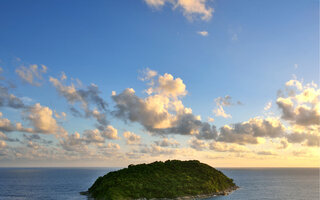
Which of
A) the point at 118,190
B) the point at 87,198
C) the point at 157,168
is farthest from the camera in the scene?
the point at 157,168

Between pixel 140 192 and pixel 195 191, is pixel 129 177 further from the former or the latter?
pixel 195 191

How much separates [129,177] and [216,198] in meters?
44.3

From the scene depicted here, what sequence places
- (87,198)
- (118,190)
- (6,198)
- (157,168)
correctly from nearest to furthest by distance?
(118,190) < (87,198) < (6,198) < (157,168)

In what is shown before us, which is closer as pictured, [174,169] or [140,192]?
[140,192]

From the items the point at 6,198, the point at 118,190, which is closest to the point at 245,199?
the point at 118,190

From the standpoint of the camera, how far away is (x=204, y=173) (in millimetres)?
160625

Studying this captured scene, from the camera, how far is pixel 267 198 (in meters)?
142

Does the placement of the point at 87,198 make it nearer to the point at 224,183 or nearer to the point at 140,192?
the point at 140,192

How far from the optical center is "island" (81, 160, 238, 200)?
12069 centimetres

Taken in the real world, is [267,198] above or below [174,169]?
below

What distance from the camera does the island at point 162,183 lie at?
4751 inches

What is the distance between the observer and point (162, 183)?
440ft

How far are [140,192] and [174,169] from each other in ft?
136

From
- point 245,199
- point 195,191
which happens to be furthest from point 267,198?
point 195,191
